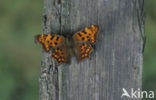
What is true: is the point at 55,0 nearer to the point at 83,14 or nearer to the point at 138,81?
the point at 83,14

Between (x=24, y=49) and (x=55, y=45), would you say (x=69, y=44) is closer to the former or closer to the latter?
(x=55, y=45)

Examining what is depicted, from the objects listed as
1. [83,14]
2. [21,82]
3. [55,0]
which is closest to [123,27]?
[83,14]

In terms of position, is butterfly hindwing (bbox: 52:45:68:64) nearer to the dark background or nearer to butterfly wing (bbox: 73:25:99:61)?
butterfly wing (bbox: 73:25:99:61)

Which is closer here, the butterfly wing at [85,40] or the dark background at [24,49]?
the butterfly wing at [85,40]

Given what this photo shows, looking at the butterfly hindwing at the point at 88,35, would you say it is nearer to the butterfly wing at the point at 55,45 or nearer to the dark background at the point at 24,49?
the butterfly wing at the point at 55,45

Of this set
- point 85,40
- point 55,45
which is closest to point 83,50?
point 85,40

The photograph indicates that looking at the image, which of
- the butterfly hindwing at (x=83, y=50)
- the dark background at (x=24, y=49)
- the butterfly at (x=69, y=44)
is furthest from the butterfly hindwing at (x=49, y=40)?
the dark background at (x=24, y=49)

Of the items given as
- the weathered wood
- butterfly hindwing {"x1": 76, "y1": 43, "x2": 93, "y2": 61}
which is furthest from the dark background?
butterfly hindwing {"x1": 76, "y1": 43, "x2": 93, "y2": 61}
